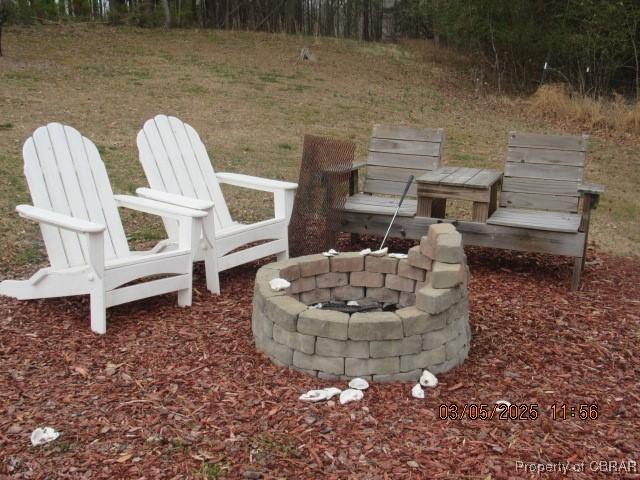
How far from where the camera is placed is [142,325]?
11.8 ft

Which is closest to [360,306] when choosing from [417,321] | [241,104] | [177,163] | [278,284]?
[278,284]

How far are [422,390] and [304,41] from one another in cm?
1488

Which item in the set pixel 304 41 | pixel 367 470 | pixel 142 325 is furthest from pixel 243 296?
pixel 304 41

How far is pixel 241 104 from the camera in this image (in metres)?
10.6

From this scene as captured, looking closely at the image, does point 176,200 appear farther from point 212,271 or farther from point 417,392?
point 417,392

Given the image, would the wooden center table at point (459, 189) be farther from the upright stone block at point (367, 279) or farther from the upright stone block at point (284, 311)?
the upright stone block at point (284, 311)

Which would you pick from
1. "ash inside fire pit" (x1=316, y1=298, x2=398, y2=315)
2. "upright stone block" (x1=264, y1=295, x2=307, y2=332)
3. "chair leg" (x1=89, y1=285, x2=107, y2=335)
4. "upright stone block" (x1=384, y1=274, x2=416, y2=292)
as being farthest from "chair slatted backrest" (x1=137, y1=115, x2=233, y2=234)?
→ "upright stone block" (x1=264, y1=295, x2=307, y2=332)

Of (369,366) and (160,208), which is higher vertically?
(160,208)

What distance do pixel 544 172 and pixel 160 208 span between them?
276 cm

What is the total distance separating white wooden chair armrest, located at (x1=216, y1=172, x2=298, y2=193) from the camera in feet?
14.8

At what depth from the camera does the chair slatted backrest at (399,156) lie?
513 cm

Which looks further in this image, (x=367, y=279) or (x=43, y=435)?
(x=367, y=279)

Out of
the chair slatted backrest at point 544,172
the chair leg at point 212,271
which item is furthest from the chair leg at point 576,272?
the chair leg at point 212,271
